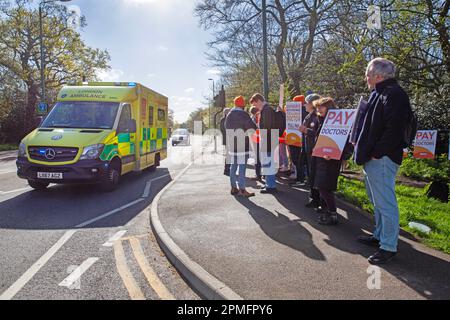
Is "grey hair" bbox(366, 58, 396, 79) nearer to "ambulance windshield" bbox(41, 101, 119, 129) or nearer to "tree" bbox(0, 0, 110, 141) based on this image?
"ambulance windshield" bbox(41, 101, 119, 129)

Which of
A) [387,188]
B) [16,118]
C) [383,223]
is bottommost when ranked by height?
[383,223]

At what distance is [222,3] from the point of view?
745 inches

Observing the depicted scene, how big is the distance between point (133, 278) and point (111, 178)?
472cm

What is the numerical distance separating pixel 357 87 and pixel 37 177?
38.6 ft

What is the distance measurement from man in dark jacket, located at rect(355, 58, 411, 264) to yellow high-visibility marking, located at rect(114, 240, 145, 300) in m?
2.37

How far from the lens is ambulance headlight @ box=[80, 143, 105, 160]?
7.39 m

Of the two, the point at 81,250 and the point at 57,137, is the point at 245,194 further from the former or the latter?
the point at 57,137

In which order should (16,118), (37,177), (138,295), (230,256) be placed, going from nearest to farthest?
(138,295) < (230,256) < (37,177) < (16,118)

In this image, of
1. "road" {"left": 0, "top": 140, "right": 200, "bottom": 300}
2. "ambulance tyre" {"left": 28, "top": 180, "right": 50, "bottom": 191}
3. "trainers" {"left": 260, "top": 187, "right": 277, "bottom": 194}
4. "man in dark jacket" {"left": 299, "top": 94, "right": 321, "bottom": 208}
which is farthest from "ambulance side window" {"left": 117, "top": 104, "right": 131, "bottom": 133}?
"man in dark jacket" {"left": 299, "top": 94, "right": 321, "bottom": 208}

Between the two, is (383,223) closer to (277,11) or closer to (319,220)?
(319,220)

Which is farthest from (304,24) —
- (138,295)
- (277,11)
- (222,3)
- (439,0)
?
(138,295)

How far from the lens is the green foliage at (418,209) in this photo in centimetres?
443

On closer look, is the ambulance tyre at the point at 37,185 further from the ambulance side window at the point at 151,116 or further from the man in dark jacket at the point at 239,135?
the man in dark jacket at the point at 239,135

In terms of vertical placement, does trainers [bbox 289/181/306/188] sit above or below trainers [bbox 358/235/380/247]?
above
